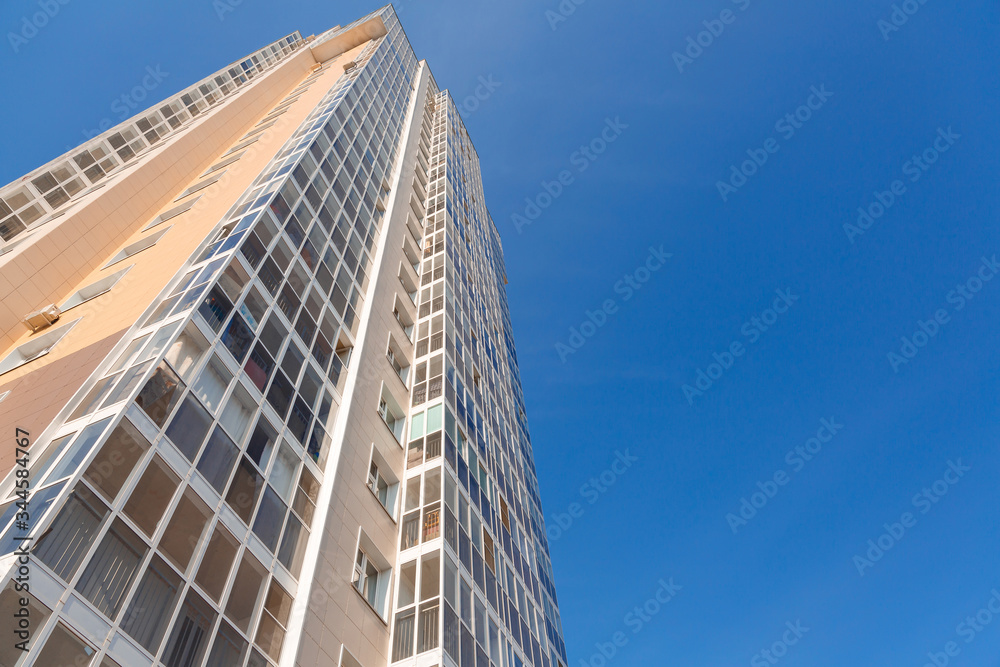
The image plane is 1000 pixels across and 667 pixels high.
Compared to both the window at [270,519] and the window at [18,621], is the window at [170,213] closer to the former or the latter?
the window at [270,519]

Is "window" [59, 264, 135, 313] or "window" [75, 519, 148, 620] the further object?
"window" [59, 264, 135, 313]

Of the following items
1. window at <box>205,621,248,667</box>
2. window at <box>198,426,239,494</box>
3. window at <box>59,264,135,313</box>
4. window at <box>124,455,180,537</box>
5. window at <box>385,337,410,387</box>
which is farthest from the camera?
window at <box>385,337,410,387</box>

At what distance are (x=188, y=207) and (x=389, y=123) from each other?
18.3m

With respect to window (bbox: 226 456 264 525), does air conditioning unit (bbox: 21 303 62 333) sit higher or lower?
higher

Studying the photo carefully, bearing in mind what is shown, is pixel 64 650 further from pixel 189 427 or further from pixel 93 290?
pixel 93 290

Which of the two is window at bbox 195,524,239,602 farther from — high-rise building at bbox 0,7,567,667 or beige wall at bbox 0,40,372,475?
beige wall at bbox 0,40,372,475

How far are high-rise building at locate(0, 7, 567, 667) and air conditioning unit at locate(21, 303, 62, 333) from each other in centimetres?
7

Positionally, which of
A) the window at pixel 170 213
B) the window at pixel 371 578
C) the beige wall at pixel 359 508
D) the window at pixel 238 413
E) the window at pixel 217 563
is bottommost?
the window at pixel 371 578

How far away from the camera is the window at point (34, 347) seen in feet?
Result: 58.6

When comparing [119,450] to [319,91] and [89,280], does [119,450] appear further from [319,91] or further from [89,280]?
[319,91]

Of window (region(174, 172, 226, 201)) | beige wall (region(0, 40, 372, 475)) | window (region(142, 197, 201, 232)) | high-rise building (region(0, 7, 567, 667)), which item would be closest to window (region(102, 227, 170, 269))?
high-rise building (region(0, 7, 567, 667))

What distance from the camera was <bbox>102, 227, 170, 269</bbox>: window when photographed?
23891mm

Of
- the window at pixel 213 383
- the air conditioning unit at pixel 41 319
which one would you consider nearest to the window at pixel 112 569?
the window at pixel 213 383

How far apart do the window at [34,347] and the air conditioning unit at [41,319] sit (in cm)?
81
